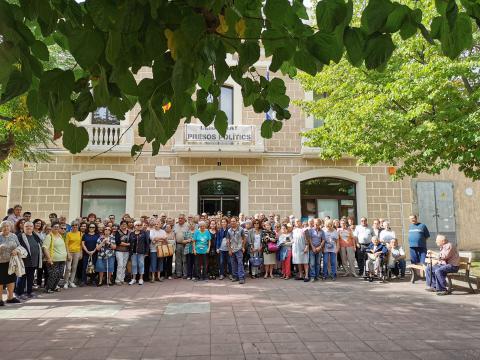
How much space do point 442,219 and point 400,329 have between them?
41.5 feet

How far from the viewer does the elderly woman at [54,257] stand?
32.3 feet

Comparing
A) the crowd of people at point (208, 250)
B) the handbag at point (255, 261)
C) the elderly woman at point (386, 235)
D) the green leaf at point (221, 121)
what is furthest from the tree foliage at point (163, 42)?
the elderly woman at point (386, 235)

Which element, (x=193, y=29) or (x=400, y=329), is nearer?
(x=193, y=29)

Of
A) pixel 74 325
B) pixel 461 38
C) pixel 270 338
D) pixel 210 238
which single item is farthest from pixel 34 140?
pixel 461 38

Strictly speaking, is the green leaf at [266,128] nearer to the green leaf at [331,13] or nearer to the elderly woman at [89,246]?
the green leaf at [331,13]

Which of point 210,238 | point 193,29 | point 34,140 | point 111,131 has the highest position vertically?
point 111,131

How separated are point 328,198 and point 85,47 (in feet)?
50.9

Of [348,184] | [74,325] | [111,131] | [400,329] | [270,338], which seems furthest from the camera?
[348,184]

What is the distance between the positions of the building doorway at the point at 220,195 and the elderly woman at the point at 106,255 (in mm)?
5431

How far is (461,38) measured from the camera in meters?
2.16

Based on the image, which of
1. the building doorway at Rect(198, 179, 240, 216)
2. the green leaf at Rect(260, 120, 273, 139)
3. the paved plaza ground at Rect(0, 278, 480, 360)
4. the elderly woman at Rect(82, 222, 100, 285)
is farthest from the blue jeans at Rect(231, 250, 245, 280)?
the green leaf at Rect(260, 120, 273, 139)

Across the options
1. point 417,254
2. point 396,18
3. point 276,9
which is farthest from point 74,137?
point 417,254

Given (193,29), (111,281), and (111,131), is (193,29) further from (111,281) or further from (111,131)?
(111,131)

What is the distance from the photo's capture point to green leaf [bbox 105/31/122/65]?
1.79 metres
